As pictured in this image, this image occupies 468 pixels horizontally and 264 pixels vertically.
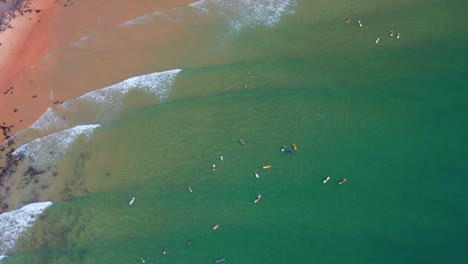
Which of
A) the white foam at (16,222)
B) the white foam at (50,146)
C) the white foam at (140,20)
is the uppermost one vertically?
the white foam at (140,20)

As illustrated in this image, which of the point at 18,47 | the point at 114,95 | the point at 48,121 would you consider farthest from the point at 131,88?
the point at 18,47

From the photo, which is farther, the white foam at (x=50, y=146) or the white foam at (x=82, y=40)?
the white foam at (x=82, y=40)

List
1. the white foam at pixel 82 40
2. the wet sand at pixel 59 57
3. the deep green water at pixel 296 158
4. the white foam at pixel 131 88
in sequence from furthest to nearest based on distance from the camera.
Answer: the white foam at pixel 82 40, the white foam at pixel 131 88, the wet sand at pixel 59 57, the deep green water at pixel 296 158

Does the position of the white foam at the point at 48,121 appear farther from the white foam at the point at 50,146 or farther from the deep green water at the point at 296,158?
the deep green water at the point at 296,158

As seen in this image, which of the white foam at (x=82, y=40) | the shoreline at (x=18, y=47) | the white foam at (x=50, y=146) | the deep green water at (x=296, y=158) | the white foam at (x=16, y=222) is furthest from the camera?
the white foam at (x=82, y=40)

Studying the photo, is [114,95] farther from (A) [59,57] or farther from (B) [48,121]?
(A) [59,57]

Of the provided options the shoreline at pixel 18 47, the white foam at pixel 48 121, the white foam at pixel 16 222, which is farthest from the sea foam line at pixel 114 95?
the white foam at pixel 16 222
